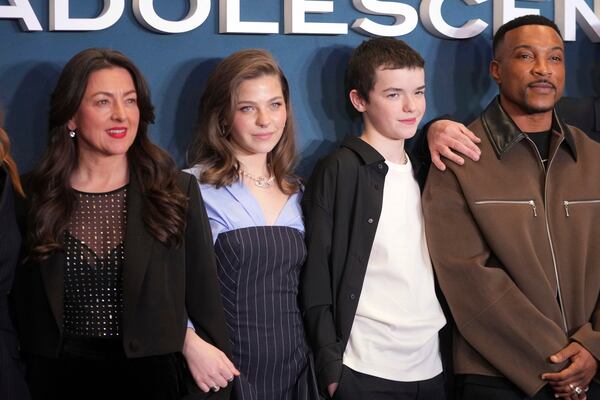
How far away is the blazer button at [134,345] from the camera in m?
2.64

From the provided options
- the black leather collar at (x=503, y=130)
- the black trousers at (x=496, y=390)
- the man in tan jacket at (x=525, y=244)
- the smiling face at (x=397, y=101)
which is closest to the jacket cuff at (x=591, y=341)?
the man in tan jacket at (x=525, y=244)

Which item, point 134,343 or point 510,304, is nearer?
point 134,343

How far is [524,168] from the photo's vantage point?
3.15 metres

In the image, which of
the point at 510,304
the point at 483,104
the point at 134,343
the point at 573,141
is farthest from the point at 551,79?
the point at 134,343

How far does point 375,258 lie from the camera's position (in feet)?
10.1

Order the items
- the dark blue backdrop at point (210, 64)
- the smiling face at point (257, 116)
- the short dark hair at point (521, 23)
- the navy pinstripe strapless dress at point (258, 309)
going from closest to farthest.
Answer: the navy pinstripe strapless dress at point (258, 309) → the smiling face at point (257, 116) → the dark blue backdrop at point (210, 64) → the short dark hair at point (521, 23)

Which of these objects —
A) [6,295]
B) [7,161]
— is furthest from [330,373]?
[7,161]

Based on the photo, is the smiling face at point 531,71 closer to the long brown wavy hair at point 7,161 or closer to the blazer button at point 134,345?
the blazer button at point 134,345

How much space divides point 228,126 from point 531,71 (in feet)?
3.63

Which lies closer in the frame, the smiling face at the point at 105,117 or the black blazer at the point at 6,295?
the black blazer at the point at 6,295

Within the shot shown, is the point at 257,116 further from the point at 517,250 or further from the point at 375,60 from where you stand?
the point at 517,250

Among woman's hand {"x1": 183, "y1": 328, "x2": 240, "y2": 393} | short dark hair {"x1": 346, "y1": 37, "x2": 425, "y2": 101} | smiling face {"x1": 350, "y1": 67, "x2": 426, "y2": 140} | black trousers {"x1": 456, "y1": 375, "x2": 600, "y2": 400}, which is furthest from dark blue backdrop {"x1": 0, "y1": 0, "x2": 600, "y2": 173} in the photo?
black trousers {"x1": 456, "y1": 375, "x2": 600, "y2": 400}

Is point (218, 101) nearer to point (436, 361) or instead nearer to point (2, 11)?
point (2, 11)

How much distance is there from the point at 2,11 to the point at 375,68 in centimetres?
132
